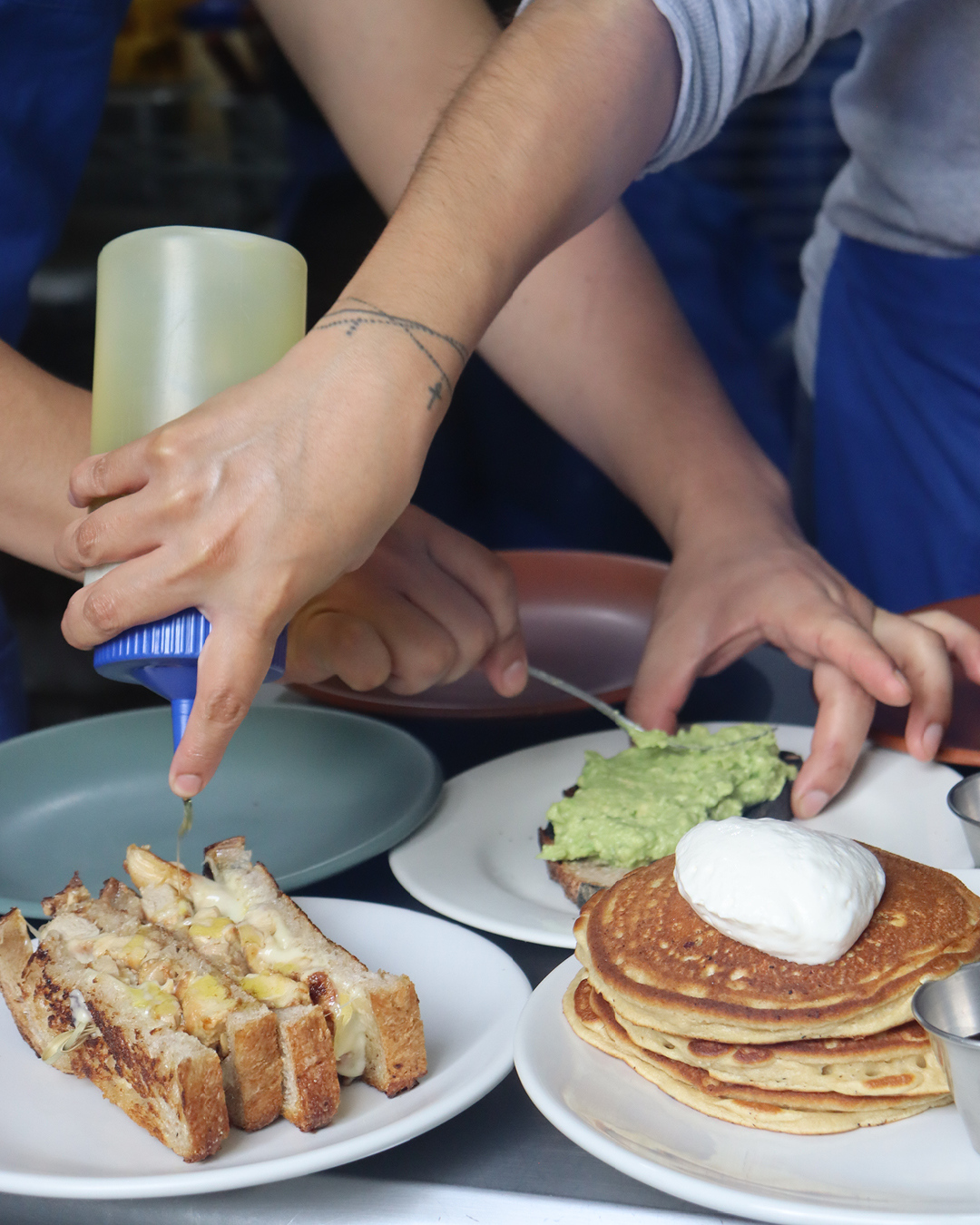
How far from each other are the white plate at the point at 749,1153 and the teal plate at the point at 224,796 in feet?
1.44

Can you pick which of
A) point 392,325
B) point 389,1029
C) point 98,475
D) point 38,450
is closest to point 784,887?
point 389,1029

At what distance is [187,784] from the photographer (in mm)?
1042

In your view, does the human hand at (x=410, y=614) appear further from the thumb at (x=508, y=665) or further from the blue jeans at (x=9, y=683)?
the blue jeans at (x=9, y=683)

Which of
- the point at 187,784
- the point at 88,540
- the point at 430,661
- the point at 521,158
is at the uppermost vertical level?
the point at 521,158

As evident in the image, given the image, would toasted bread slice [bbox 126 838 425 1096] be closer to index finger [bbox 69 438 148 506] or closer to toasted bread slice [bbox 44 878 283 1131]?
toasted bread slice [bbox 44 878 283 1131]

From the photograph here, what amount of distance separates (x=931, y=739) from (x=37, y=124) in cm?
159

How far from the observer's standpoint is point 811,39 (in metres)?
1.30

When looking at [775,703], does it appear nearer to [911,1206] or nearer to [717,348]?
[911,1206]

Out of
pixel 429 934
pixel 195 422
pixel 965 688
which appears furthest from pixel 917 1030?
pixel 965 688

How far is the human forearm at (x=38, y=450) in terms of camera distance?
1325 millimetres

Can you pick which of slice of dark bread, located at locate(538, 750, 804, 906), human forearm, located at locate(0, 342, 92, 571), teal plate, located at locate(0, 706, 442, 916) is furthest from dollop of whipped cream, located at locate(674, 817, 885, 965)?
human forearm, located at locate(0, 342, 92, 571)

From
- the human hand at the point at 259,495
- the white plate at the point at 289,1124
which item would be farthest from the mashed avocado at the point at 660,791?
the human hand at the point at 259,495

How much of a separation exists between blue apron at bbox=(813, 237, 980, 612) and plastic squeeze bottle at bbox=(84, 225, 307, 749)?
1.41m

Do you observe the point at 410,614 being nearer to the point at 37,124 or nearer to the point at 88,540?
the point at 88,540
